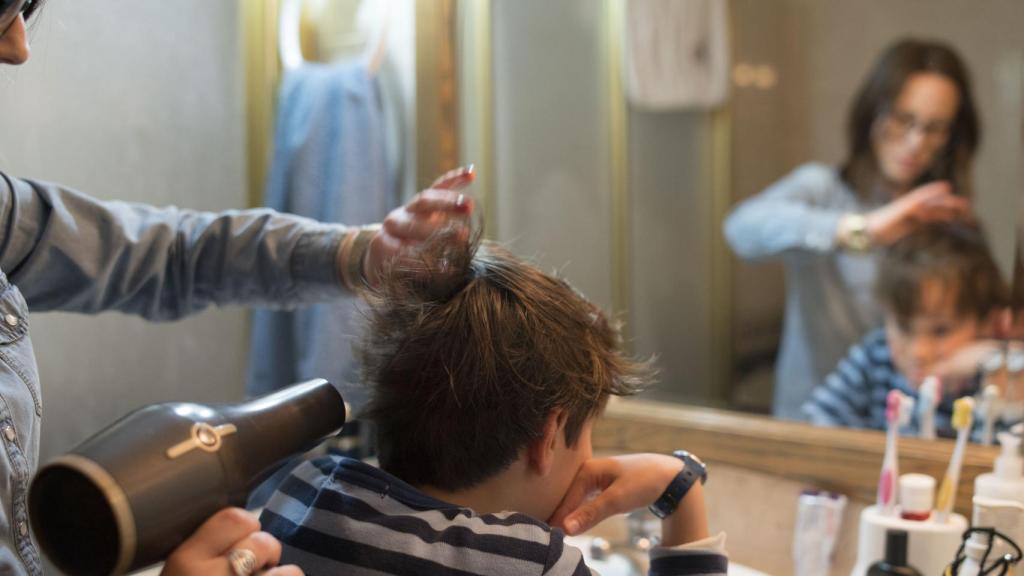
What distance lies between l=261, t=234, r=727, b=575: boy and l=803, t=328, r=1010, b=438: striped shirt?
1.32 ft

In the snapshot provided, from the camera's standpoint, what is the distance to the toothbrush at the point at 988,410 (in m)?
1.05

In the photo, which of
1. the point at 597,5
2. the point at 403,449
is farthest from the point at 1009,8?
the point at 403,449

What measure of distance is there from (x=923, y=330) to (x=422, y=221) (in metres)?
0.74

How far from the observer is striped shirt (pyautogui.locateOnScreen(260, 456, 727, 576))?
71cm

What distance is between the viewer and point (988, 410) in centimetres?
108

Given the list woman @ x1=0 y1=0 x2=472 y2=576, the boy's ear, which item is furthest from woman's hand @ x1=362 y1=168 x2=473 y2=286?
the boy's ear

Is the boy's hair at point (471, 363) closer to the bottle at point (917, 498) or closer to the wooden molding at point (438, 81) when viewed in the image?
the bottle at point (917, 498)

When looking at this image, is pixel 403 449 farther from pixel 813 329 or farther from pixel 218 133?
pixel 218 133

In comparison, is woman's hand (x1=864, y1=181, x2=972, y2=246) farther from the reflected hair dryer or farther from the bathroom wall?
the reflected hair dryer

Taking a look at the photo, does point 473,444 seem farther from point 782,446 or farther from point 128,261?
point 782,446

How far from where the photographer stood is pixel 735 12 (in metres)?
1.40

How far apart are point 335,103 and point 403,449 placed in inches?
→ 34.5

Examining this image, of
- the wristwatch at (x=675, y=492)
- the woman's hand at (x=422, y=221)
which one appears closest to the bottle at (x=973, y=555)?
the wristwatch at (x=675, y=492)

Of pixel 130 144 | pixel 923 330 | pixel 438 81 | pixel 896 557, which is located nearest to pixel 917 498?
pixel 896 557
